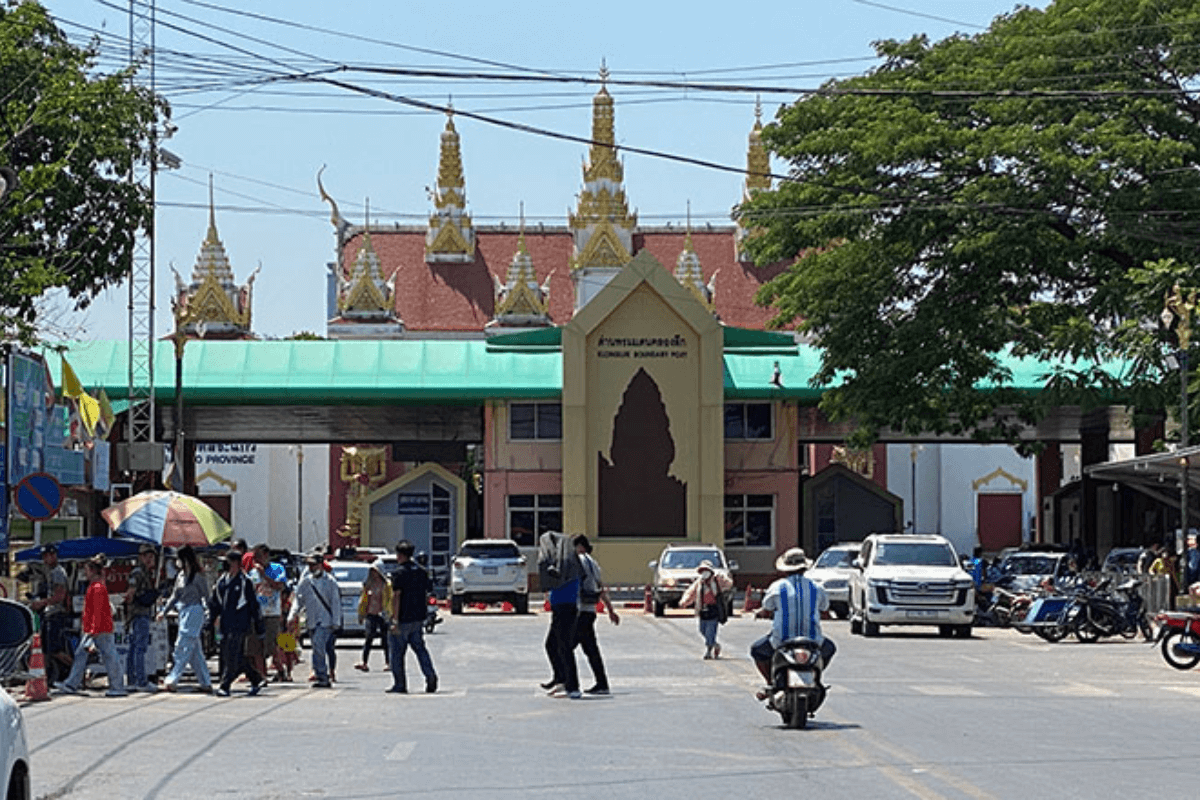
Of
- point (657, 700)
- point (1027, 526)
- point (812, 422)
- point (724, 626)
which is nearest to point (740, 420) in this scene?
point (812, 422)

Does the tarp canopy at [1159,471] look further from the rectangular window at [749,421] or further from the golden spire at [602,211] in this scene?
the golden spire at [602,211]

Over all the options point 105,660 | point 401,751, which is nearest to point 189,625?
point 105,660

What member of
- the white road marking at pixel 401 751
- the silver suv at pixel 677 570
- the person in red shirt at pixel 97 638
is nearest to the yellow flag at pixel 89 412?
the silver suv at pixel 677 570

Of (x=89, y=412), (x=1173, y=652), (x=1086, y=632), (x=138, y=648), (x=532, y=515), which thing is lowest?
(x=1086, y=632)

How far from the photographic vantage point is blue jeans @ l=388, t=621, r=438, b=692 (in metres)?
22.2

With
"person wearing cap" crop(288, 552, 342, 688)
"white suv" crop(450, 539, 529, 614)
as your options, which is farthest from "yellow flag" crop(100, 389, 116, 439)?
"person wearing cap" crop(288, 552, 342, 688)

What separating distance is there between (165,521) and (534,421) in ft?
103

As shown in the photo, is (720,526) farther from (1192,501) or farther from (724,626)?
(724,626)

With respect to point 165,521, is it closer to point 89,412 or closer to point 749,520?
point 89,412

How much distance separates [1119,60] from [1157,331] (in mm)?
5565

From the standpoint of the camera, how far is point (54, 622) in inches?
967

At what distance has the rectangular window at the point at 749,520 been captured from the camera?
5953cm

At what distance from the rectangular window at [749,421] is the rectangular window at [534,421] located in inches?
199

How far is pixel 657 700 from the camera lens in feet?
67.9
